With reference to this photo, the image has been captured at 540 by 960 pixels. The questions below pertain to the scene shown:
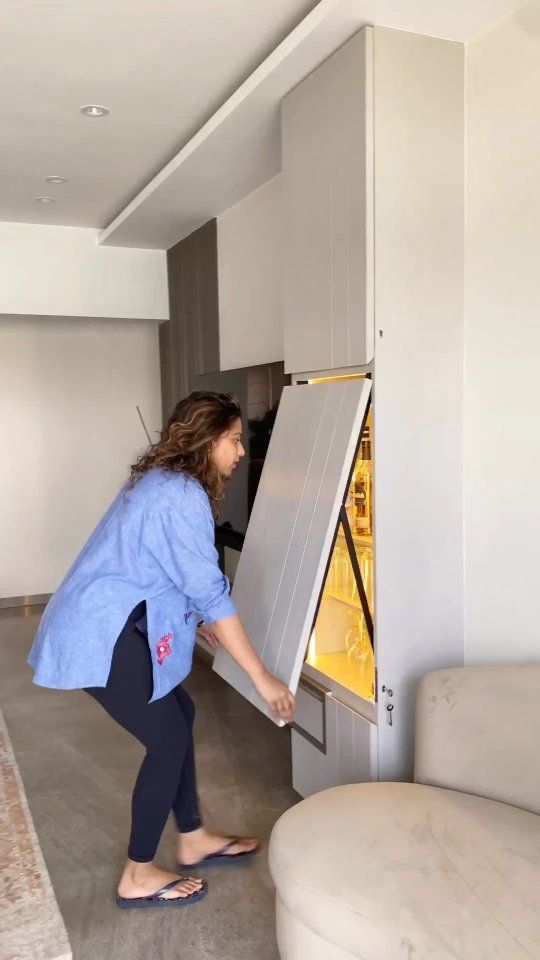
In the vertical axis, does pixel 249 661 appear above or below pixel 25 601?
above

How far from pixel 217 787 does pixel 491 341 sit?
1.94 metres

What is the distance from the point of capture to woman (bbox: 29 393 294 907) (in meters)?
2.19

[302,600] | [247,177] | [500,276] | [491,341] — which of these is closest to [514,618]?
[302,600]

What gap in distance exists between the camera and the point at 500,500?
8.32 feet

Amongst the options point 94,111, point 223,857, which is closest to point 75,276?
point 94,111

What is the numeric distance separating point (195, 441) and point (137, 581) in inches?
16.3

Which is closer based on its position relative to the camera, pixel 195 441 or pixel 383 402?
pixel 195 441

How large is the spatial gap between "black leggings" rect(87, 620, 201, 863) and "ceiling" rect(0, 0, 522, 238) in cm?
191

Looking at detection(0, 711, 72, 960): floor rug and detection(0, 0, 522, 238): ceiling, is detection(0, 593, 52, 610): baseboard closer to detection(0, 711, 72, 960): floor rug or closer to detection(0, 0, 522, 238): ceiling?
detection(0, 0, 522, 238): ceiling

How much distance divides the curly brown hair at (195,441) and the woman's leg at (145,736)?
0.46m

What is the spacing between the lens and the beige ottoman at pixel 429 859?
5.14ft

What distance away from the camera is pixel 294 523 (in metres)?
2.69

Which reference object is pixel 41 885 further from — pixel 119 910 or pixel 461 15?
pixel 461 15

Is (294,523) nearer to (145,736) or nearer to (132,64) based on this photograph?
(145,736)
